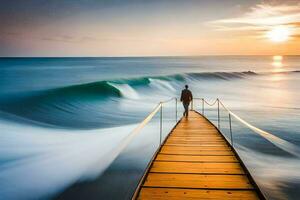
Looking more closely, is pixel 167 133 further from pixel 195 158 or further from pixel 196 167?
pixel 196 167

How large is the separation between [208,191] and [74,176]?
709cm

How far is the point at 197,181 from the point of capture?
15.5 ft

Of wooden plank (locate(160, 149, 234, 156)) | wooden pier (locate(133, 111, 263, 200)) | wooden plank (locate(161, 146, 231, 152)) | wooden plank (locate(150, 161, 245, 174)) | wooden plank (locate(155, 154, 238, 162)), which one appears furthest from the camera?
wooden plank (locate(161, 146, 231, 152))

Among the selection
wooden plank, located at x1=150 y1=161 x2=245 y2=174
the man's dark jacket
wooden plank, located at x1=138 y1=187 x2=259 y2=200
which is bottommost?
wooden plank, located at x1=138 y1=187 x2=259 y2=200

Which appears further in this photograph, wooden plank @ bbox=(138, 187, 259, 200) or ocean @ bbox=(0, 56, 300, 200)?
ocean @ bbox=(0, 56, 300, 200)

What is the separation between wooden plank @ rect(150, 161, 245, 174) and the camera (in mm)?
5219

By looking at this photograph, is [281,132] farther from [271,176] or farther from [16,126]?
[16,126]

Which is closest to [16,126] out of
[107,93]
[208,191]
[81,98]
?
[81,98]

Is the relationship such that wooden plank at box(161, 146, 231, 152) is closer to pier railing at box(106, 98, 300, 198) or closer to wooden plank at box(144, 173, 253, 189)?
pier railing at box(106, 98, 300, 198)

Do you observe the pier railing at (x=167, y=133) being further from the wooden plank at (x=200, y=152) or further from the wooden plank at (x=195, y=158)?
the wooden plank at (x=195, y=158)

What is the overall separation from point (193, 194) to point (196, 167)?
1.29 meters

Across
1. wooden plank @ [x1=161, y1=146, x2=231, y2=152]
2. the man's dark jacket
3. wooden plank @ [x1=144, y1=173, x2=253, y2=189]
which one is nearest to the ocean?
wooden plank @ [x1=161, y1=146, x2=231, y2=152]

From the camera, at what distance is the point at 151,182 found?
15.3ft

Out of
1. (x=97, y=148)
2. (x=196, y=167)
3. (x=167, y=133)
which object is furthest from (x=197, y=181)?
(x=167, y=133)
